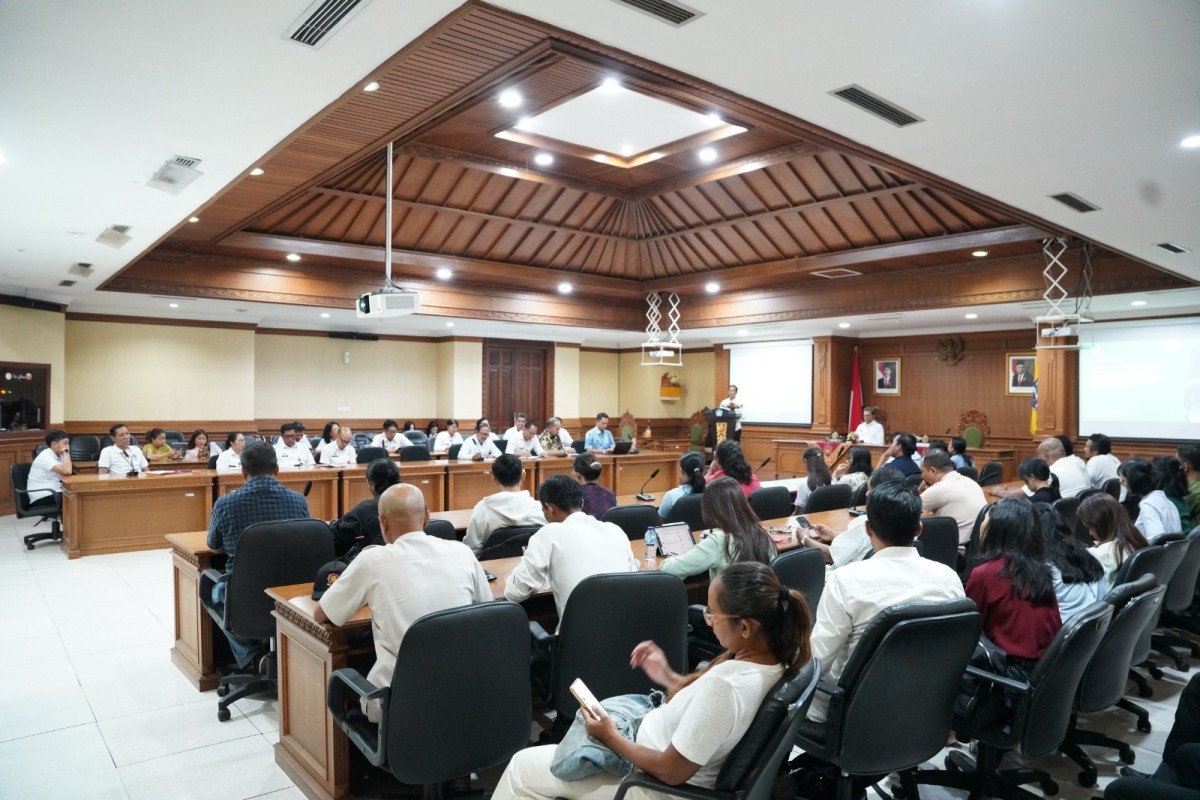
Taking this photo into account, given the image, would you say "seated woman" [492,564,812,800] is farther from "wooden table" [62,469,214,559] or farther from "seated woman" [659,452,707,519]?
"wooden table" [62,469,214,559]

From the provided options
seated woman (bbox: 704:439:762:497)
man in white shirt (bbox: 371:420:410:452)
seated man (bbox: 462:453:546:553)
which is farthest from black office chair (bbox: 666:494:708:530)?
man in white shirt (bbox: 371:420:410:452)

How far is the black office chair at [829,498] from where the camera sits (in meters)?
6.05

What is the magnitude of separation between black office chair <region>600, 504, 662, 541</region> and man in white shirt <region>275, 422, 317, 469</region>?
5190 mm

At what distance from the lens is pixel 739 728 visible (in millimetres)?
1834

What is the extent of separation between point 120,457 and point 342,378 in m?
6.35

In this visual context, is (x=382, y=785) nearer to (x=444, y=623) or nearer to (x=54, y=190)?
(x=444, y=623)

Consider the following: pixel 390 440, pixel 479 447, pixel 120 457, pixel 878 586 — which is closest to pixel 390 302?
pixel 120 457

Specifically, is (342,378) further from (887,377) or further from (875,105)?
(875,105)

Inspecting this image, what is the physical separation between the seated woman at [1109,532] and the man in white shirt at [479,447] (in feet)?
24.8

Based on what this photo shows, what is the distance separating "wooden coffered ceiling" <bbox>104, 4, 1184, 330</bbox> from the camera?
6.90 metres

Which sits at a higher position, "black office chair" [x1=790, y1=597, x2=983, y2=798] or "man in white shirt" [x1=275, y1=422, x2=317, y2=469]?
"man in white shirt" [x1=275, y1=422, x2=317, y2=469]

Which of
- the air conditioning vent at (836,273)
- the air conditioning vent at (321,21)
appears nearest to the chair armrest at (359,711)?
the air conditioning vent at (321,21)

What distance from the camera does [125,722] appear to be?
3709 mm

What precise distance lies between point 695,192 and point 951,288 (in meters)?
3.58
